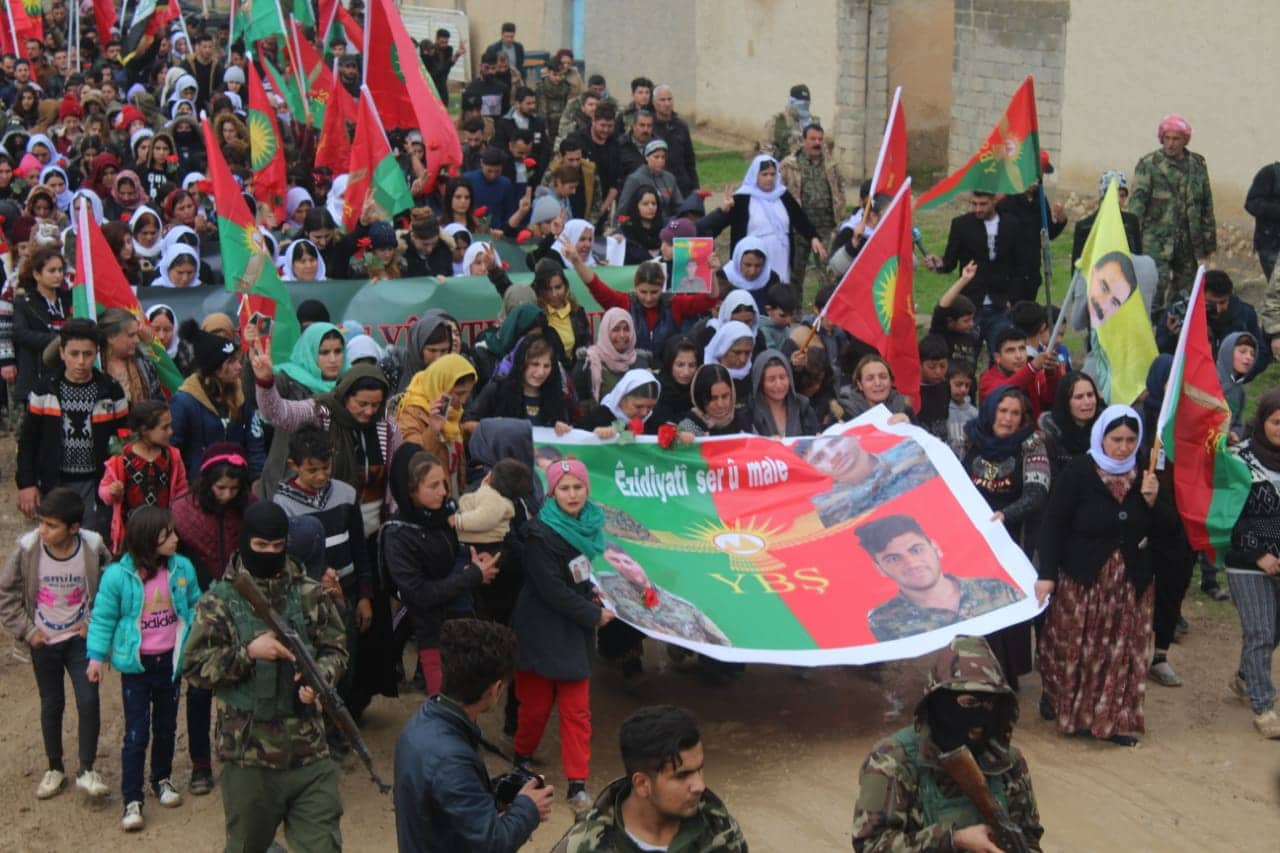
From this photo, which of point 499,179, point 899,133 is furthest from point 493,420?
point 499,179

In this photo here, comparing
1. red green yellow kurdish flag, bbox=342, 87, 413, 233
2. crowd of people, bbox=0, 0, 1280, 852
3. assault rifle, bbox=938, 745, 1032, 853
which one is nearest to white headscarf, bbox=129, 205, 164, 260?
crowd of people, bbox=0, 0, 1280, 852

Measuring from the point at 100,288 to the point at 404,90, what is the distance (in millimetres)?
4926

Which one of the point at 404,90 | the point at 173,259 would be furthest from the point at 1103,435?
the point at 404,90

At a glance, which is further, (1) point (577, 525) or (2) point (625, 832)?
(1) point (577, 525)

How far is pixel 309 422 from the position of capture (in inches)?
314

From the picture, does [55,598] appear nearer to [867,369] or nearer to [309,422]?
[309,422]

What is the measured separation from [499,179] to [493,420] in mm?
5929

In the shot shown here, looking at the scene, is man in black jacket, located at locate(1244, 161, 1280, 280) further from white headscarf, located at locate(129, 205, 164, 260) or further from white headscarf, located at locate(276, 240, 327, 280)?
white headscarf, located at locate(129, 205, 164, 260)

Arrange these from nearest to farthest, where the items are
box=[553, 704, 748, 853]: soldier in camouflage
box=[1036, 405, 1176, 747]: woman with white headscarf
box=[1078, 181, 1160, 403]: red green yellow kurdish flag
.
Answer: box=[553, 704, 748, 853]: soldier in camouflage
box=[1036, 405, 1176, 747]: woman with white headscarf
box=[1078, 181, 1160, 403]: red green yellow kurdish flag

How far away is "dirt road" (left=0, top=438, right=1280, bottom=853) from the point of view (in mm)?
7289

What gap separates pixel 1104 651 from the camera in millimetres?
8109

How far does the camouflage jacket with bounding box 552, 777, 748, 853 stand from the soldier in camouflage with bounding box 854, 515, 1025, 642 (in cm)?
347

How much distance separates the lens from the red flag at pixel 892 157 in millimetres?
10852

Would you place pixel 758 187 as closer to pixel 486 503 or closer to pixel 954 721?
pixel 486 503
